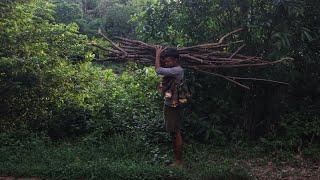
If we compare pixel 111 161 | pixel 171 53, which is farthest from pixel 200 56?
pixel 111 161

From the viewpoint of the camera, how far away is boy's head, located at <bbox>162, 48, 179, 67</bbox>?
736 centimetres

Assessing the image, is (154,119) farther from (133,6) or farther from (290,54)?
(133,6)

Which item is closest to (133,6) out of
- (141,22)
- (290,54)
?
(141,22)

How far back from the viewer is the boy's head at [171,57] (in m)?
7.36

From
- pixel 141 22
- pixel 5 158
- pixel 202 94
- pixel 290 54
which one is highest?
pixel 141 22

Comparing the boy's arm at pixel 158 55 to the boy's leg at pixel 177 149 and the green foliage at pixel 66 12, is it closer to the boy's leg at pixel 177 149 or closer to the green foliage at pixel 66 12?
the boy's leg at pixel 177 149

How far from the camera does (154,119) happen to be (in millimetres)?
9281

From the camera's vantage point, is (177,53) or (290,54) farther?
(290,54)

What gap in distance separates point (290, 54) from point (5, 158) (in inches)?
202

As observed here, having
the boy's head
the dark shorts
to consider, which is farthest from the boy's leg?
the boy's head

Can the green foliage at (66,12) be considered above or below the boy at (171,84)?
above

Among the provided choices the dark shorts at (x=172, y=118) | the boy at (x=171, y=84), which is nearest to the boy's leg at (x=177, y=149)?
the boy at (x=171, y=84)

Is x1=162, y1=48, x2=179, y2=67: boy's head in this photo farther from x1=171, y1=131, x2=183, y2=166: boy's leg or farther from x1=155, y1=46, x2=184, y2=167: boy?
x1=171, y1=131, x2=183, y2=166: boy's leg

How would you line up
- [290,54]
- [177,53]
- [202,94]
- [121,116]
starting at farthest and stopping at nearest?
[121,116]
[202,94]
[290,54]
[177,53]
